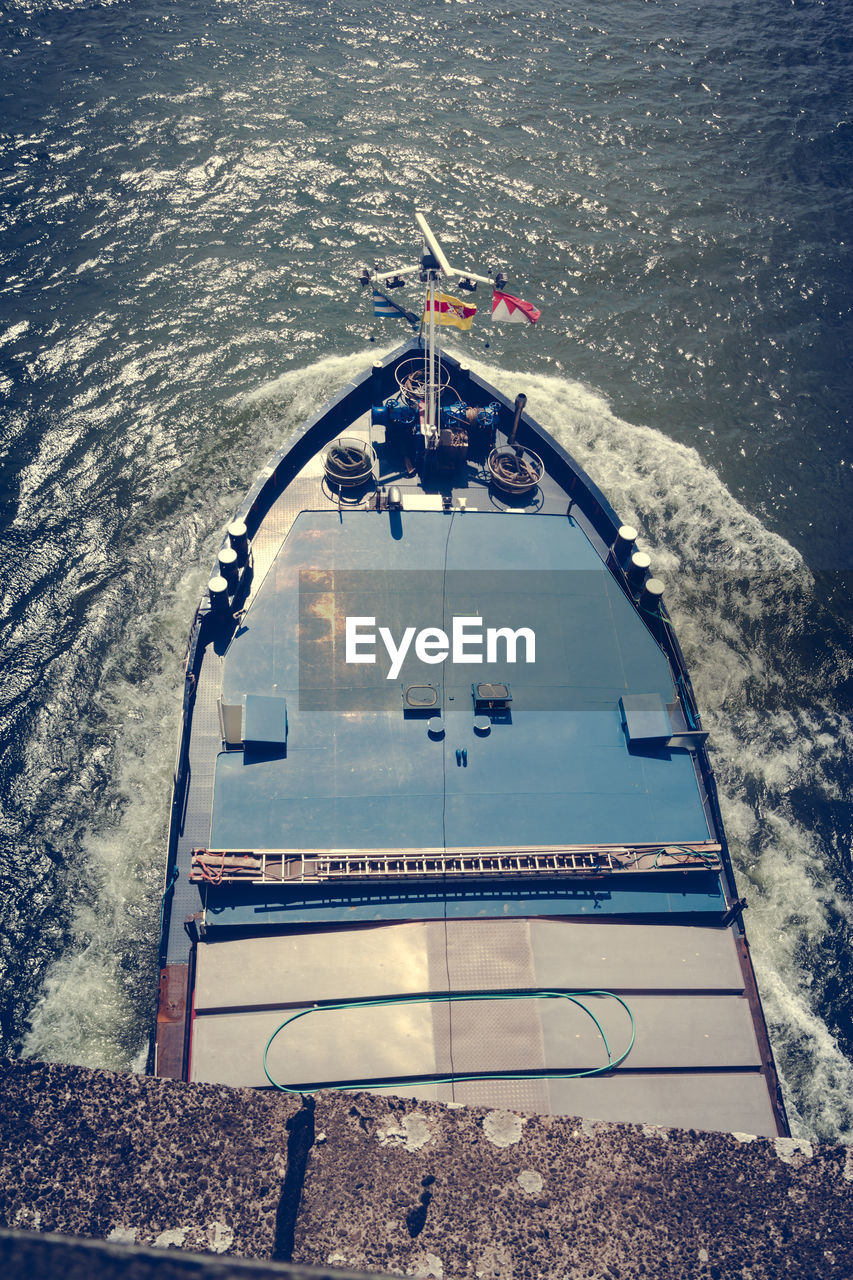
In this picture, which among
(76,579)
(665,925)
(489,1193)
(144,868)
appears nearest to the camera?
(489,1193)

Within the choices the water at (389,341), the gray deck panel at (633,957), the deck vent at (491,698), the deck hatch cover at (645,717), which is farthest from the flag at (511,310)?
the gray deck panel at (633,957)

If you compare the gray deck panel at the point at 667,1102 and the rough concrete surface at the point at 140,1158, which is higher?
the rough concrete surface at the point at 140,1158

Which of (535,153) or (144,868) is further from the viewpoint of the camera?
(535,153)

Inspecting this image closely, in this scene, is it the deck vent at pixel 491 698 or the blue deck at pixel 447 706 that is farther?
the deck vent at pixel 491 698

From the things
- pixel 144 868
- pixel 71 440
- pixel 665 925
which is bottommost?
pixel 144 868

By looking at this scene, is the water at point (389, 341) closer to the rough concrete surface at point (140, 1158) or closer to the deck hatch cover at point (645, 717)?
the deck hatch cover at point (645, 717)

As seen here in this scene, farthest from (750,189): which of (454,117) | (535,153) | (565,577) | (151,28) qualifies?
(151,28)

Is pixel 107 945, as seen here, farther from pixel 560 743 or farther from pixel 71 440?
pixel 71 440
